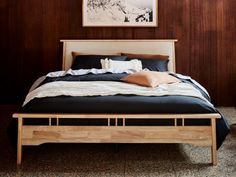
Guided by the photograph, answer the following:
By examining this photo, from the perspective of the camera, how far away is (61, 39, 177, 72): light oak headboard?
5.17 metres

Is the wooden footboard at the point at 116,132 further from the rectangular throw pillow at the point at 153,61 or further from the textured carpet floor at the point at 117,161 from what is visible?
the rectangular throw pillow at the point at 153,61

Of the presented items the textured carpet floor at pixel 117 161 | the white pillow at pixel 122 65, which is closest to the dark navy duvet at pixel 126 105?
the textured carpet floor at pixel 117 161

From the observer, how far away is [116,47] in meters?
5.21

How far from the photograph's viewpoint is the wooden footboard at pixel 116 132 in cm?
288

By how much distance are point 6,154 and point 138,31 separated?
2.91m

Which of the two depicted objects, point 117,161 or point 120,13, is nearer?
point 117,161

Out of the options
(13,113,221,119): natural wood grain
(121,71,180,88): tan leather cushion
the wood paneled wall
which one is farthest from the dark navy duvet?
the wood paneled wall

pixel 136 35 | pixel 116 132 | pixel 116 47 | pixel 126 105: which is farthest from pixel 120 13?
pixel 116 132

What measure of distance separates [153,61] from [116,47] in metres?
0.70

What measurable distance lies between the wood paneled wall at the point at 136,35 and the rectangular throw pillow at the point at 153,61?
0.41 metres

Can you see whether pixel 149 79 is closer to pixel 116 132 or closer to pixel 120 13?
pixel 116 132

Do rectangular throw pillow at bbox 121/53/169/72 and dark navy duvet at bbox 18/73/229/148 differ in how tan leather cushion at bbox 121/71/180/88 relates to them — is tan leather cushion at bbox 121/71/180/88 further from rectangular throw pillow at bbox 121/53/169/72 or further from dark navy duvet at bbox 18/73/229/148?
rectangular throw pillow at bbox 121/53/169/72

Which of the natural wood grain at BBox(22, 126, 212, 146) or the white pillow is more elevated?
the white pillow

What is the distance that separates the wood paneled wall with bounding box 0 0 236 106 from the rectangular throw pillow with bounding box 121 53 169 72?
410 millimetres
